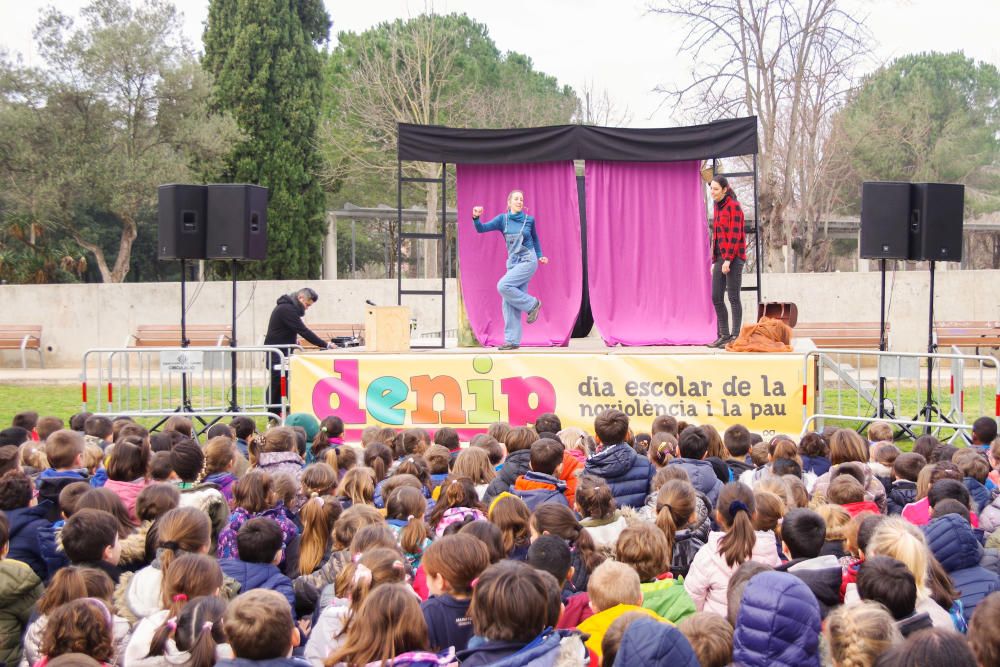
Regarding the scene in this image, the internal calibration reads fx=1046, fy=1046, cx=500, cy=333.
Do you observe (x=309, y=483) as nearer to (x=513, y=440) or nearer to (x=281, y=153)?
(x=513, y=440)

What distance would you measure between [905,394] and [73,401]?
11374mm

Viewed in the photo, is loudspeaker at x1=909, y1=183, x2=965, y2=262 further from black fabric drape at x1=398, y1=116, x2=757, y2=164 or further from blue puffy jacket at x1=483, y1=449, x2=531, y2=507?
blue puffy jacket at x1=483, y1=449, x2=531, y2=507

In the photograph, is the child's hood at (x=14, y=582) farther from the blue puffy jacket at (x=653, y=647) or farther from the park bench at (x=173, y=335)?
the park bench at (x=173, y=335)

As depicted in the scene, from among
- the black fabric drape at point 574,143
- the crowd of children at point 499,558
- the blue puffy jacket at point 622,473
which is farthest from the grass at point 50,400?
the blue puffy jacket at point 622,473

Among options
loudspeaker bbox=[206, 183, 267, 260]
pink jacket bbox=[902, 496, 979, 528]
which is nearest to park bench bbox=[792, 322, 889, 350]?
loudspeaker bbox=[206, 183, 267, 260]

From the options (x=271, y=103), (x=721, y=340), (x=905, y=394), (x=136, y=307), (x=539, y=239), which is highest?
(x=271, y=103)

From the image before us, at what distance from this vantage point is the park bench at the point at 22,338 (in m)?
19.4

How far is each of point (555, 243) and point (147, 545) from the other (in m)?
9.05

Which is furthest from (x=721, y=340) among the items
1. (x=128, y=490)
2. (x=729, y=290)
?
(x=128, y=490)

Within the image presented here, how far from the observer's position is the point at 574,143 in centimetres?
1243

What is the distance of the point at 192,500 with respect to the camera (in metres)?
5.21

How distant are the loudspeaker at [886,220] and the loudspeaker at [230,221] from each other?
6453 millimetres

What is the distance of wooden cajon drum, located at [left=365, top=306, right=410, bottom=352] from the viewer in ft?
36.0

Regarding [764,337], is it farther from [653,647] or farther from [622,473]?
[653,647]
